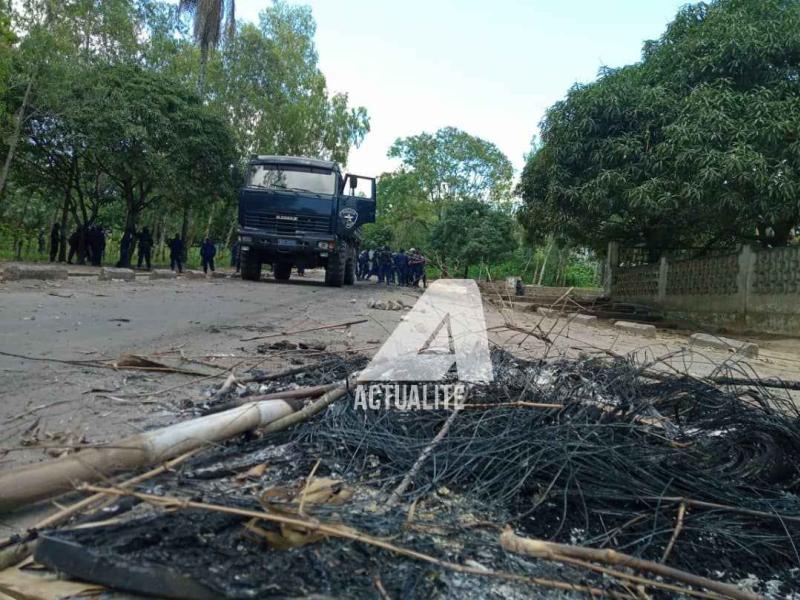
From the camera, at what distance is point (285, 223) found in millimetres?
15297

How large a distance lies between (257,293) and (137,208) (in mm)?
11256

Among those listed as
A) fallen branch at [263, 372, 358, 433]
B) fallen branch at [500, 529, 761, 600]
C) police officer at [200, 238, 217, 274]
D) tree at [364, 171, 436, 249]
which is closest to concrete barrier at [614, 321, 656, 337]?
fallen branch at [263, 372, 358, 433]

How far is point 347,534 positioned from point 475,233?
109ft

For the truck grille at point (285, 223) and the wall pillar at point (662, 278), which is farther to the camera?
the wall pillar at point (662, 278)

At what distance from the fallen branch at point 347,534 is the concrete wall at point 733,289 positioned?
44.2 feet

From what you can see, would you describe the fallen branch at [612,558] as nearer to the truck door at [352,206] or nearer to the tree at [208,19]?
the truck door at [352,206]

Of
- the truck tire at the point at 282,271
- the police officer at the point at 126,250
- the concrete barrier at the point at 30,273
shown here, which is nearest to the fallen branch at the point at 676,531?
the concrete barrier at the point at 30,273

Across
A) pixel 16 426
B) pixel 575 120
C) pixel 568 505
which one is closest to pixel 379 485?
pixel 568 505

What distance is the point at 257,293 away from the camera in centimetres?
1252

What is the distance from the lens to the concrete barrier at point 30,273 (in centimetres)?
1228

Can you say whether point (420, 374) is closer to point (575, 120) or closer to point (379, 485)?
point (379, 485)

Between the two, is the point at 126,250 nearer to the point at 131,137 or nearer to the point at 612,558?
the point at 131,137

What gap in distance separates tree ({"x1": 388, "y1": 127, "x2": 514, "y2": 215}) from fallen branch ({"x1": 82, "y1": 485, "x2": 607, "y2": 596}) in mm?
45295

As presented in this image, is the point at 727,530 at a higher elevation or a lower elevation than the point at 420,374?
lower
